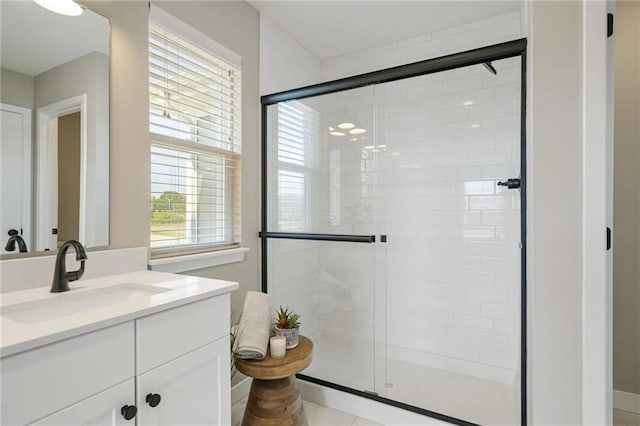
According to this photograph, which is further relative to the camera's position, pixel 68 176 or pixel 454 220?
pixel 454 220

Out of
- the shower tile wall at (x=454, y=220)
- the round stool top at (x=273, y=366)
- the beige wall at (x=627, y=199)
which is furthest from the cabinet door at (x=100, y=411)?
the beige wall at (x=627, y=199)

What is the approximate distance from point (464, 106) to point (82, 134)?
2364 mm

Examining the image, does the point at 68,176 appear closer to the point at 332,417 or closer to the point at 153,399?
the point at 153,399

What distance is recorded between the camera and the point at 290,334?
174cm

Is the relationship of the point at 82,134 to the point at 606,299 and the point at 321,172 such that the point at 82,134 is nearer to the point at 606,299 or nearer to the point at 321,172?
the point at 321,172

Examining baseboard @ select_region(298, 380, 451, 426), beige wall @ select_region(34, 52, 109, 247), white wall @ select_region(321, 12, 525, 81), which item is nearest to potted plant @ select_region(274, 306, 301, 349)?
baseboard @ select_region(298, 380, 451, 426)

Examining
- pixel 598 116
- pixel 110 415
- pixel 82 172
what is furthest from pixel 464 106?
pixel 110 415

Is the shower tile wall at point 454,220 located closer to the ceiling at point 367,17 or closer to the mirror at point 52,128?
the ceiling at point 367,17

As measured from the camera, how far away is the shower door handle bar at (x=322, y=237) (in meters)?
2.03

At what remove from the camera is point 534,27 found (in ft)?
3.81

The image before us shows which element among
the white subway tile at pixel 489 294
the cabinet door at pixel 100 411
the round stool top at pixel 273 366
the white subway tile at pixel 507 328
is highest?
the cabinet door at pixel 100 411

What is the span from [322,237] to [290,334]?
0.62 metres

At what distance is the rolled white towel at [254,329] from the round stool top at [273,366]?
0.03 m

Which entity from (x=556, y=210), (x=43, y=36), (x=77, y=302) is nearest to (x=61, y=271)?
(x=77, y=302)
